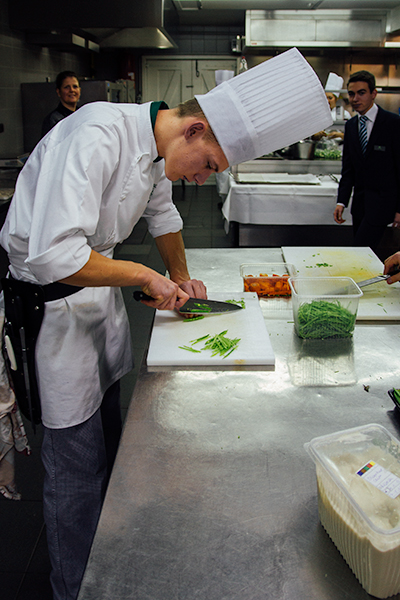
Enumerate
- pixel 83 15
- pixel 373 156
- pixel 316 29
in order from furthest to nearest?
pixel 316 29 → pixel 83 15 → pixel 373 156

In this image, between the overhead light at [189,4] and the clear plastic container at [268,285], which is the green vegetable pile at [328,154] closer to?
the overhead light at [189,4]

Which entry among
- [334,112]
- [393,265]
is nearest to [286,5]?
[334,112]

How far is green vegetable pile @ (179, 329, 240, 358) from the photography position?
4.50 feet

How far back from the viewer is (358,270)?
207 cm

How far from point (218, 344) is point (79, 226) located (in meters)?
0.53

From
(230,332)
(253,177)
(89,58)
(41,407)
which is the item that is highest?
(89,58)

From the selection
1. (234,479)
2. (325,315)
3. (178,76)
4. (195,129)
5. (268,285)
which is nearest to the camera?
(234,479)

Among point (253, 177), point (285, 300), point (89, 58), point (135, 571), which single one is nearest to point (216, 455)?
point (135, 571)

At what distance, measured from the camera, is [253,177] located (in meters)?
4.77

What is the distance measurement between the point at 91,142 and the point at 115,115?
13 cm

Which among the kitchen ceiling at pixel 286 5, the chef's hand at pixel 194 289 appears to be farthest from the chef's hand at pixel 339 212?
the kitchen ceiling at pixel 286 5

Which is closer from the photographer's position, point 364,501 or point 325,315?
point 364,501

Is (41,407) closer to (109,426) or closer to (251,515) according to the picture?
(109,426)

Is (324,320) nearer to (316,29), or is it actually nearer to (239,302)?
(239,302)
